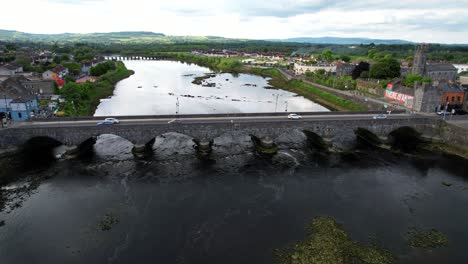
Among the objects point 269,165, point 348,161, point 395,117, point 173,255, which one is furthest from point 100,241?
point 395,117

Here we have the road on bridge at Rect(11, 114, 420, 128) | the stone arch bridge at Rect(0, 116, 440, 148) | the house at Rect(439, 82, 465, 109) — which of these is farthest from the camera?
the house at Rect(439, 82, 465, 109)

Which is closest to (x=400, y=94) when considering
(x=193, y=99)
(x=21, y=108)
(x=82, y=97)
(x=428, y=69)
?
(x=428, y=69)

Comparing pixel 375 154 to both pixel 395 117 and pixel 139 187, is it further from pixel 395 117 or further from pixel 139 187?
pixel 139 187

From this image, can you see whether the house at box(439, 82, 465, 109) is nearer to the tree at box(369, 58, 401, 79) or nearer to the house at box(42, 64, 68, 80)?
the tree at box(369, 58, 401, 79)

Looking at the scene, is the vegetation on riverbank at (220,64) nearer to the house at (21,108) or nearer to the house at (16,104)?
the house at (16,104)

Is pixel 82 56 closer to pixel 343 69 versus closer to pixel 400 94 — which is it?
pixel 343 69

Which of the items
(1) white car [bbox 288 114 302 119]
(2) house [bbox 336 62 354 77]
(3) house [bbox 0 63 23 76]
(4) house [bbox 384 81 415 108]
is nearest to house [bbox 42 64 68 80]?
(3) house [bbox 0 63 23 76]
